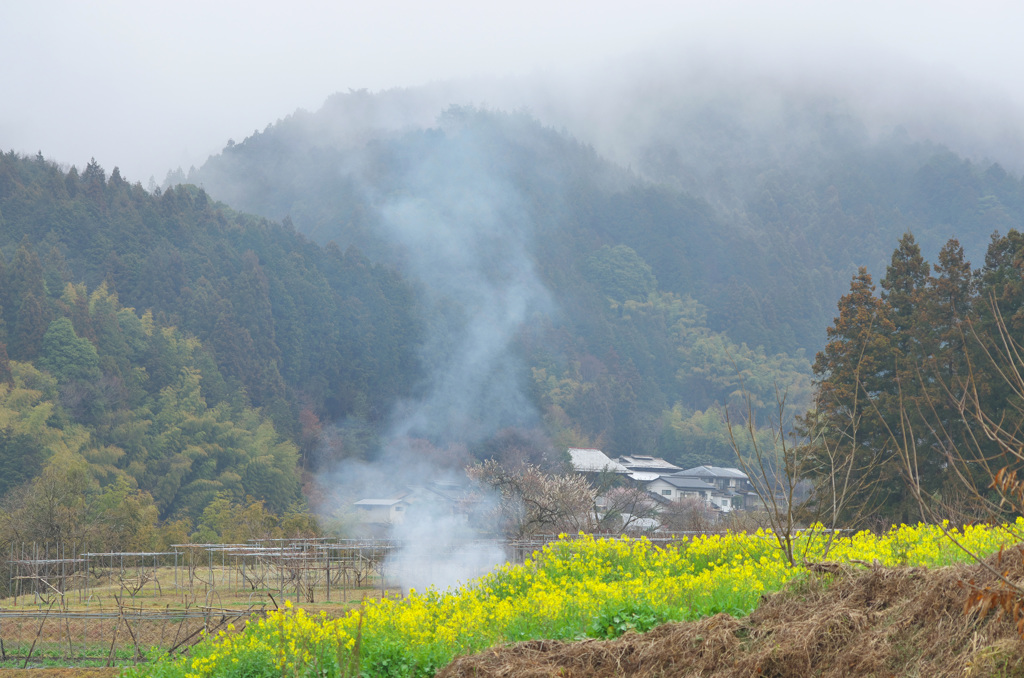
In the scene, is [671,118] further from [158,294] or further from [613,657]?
[613,657]

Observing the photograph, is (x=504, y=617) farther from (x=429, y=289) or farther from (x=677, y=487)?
(x=429, y=289)

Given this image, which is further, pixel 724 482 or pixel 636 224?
pixel 636 224

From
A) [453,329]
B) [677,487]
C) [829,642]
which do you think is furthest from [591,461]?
[829,642]

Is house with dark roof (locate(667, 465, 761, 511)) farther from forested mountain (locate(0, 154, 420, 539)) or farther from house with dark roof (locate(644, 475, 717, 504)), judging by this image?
forested mountain (locate(0, 154, 420, 539))

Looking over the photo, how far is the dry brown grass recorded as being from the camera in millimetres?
4746

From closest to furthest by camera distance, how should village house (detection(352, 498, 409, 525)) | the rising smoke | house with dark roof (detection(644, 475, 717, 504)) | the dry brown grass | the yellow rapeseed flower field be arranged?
1. the dry brown grass
2. the yellow rapeseed flower field
3. the rising smoke
4. village house (detection(352, 498, 409, 525))
5. house with dark roof (detection(644, 475, 717, 504))

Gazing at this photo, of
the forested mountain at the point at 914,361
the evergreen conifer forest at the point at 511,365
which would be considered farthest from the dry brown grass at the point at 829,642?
the forested mountain at the point at 914,361

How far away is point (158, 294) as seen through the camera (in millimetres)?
55062

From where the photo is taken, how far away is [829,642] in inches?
207

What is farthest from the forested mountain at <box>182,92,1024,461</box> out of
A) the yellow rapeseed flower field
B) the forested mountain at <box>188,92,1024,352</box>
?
the yellow rapeseed flower field

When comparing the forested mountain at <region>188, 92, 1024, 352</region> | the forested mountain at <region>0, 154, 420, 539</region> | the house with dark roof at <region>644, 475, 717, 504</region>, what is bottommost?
the house with dark roof at <region>644, 475, 717, 504</region>

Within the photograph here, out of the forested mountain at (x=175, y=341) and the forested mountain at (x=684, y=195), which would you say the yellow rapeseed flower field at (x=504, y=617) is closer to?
the forested mountain at (x=175, y=341)

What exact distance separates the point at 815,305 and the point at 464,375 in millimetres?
46148

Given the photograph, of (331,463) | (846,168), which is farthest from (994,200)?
(331,463)
